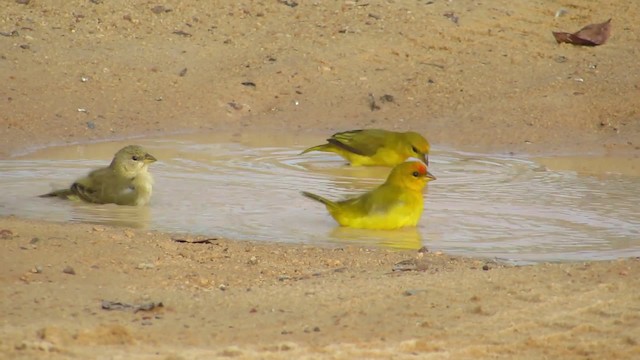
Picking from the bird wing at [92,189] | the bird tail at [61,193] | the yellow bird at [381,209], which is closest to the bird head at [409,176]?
the yellow bird at [381,209]

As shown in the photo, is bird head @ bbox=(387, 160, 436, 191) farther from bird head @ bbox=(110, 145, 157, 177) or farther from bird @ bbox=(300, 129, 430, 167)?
bird head @ bbox=(110, 145, 157, 177)

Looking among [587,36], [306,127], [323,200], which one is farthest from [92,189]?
[587,36]

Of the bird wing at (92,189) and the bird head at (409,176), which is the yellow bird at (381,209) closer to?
the bird head at (409,176)

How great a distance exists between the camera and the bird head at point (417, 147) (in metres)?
11.4

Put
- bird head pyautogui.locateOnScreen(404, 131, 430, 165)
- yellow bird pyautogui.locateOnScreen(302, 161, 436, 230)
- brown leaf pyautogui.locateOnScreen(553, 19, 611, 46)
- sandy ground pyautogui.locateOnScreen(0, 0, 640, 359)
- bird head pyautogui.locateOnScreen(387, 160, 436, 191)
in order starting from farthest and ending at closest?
brown leaf pyautogui.locateOnScreen(553, 19, 611, 46) < bird head pyautogui.locateOnScreen(404, 131, 430, 165) < bird head pyautogui.locateOnScreen(387, 160, 436, 191) < yellow bird pyautogui.locateOnScreen(302, 161, 436, 230) < sandy ground pyautogui.locateOnScreen(0, 0, 640, 359)

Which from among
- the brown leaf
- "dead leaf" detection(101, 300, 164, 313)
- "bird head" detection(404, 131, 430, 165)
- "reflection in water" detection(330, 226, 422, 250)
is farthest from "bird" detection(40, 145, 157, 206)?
the brown leaf

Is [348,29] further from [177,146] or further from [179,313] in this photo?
[179,313]

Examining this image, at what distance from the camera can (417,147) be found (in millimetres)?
11422

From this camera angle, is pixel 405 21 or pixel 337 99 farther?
pixel 405 21

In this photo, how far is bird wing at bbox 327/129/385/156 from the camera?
457 inches

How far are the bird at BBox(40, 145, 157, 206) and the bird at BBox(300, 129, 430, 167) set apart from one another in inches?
79.3

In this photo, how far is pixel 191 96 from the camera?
13320mm

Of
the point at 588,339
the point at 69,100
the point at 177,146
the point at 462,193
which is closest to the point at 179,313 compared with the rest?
the point at 588,339

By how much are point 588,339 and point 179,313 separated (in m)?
1.82
